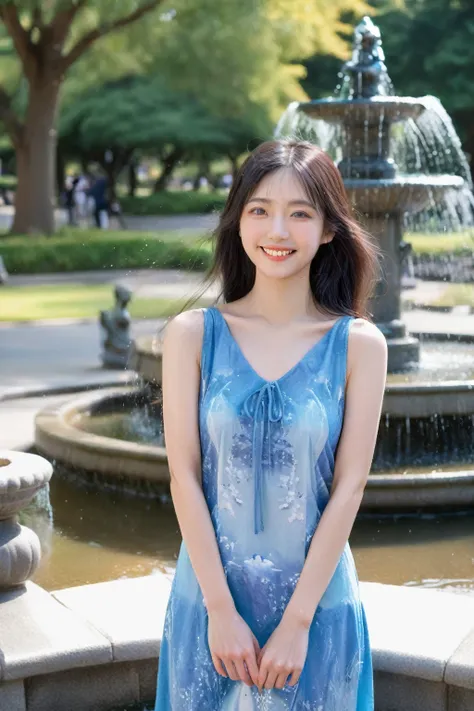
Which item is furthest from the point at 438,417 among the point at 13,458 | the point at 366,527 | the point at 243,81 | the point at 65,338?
the point at 243,81

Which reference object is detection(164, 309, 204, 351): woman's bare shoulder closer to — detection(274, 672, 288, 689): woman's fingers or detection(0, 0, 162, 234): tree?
detection(274, 672, 288, 689): woman's fingers

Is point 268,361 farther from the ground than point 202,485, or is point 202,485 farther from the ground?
point 268,361

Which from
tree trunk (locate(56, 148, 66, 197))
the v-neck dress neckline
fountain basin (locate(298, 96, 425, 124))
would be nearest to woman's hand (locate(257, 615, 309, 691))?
the v-neck dress neckline

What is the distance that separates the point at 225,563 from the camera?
278 centimetres

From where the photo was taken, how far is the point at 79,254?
2644 cm

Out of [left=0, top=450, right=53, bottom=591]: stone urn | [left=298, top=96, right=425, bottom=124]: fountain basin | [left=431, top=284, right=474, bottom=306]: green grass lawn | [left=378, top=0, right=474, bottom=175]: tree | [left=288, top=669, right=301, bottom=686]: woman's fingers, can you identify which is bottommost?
[left=431, top=284, right=474, bottom=306]: green grass lawn

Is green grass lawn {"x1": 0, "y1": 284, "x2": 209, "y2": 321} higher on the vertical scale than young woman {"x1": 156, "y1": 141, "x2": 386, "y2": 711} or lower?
lower

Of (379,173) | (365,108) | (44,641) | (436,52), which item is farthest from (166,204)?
(44,641)

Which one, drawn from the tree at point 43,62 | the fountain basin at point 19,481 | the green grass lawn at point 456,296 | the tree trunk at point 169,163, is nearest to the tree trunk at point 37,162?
the tree at point 43,62

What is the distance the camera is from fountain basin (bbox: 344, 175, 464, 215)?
983 centimetres

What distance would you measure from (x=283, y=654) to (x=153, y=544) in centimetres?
427

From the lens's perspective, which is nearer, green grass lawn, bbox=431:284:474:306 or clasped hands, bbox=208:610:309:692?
clasped hands, bbox=208:610:309:692

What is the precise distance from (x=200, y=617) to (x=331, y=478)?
438mm

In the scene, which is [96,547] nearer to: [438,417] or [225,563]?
[438,417]
